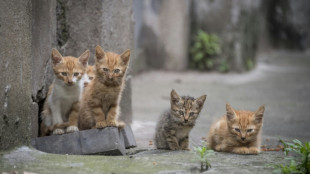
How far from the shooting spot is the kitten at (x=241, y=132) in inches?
191

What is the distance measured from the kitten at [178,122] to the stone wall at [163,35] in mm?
7064

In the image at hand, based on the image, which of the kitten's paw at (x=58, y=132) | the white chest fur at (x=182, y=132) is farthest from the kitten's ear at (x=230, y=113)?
the kitten's paw at (x=58, y=132)

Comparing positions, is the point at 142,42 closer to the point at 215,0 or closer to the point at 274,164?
the point at 215,0

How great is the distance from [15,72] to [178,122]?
1822mm

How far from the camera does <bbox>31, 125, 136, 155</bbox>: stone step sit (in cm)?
473

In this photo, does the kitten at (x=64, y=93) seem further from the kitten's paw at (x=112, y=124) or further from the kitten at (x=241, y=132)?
the kitten at (x=241, y=132)

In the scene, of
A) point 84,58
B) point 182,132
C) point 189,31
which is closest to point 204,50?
point 189,31

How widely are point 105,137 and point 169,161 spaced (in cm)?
84

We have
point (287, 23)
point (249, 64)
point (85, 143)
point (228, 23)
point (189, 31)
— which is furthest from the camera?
point (287, 23)

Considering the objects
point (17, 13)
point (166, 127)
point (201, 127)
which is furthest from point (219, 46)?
point (17, 13)

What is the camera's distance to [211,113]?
8148 mm

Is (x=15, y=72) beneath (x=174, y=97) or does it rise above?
above

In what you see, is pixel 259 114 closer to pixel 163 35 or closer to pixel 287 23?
pixel 163 35

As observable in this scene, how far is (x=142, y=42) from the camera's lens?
41.3 feet
